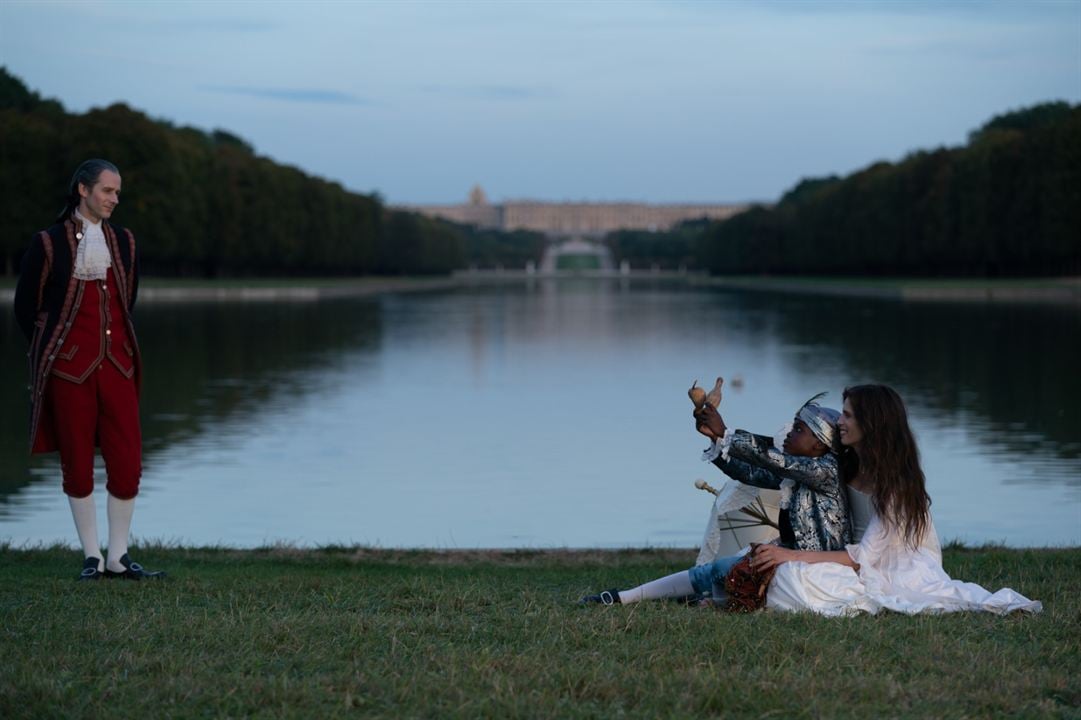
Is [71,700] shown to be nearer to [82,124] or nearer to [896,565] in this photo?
[896,565]

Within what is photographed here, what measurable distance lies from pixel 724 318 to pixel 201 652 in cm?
3655

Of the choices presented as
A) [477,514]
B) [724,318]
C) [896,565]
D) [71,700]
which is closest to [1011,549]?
[896,565]

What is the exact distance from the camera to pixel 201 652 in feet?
16.3

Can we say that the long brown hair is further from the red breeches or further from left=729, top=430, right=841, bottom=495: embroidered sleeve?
the red breeches

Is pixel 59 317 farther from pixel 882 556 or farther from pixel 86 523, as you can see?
pixel 882 556

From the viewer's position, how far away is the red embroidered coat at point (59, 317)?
22.3ft

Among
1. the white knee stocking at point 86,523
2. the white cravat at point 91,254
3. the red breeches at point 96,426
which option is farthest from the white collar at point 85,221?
the white knee stocking at point 86,523

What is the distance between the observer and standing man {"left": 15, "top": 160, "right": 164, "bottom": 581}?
Answer: 6.80 m

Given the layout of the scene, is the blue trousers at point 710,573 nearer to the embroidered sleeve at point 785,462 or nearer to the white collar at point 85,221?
the embroidered sleeve at point 785,462

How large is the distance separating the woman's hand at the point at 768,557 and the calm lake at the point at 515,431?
3.67m

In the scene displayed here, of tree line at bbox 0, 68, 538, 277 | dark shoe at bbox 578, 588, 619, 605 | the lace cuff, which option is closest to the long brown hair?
the lace cuff

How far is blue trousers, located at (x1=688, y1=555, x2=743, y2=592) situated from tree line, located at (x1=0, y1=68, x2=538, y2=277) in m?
54.5

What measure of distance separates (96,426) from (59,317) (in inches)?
20.4

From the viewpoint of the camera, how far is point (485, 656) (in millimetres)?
4902
